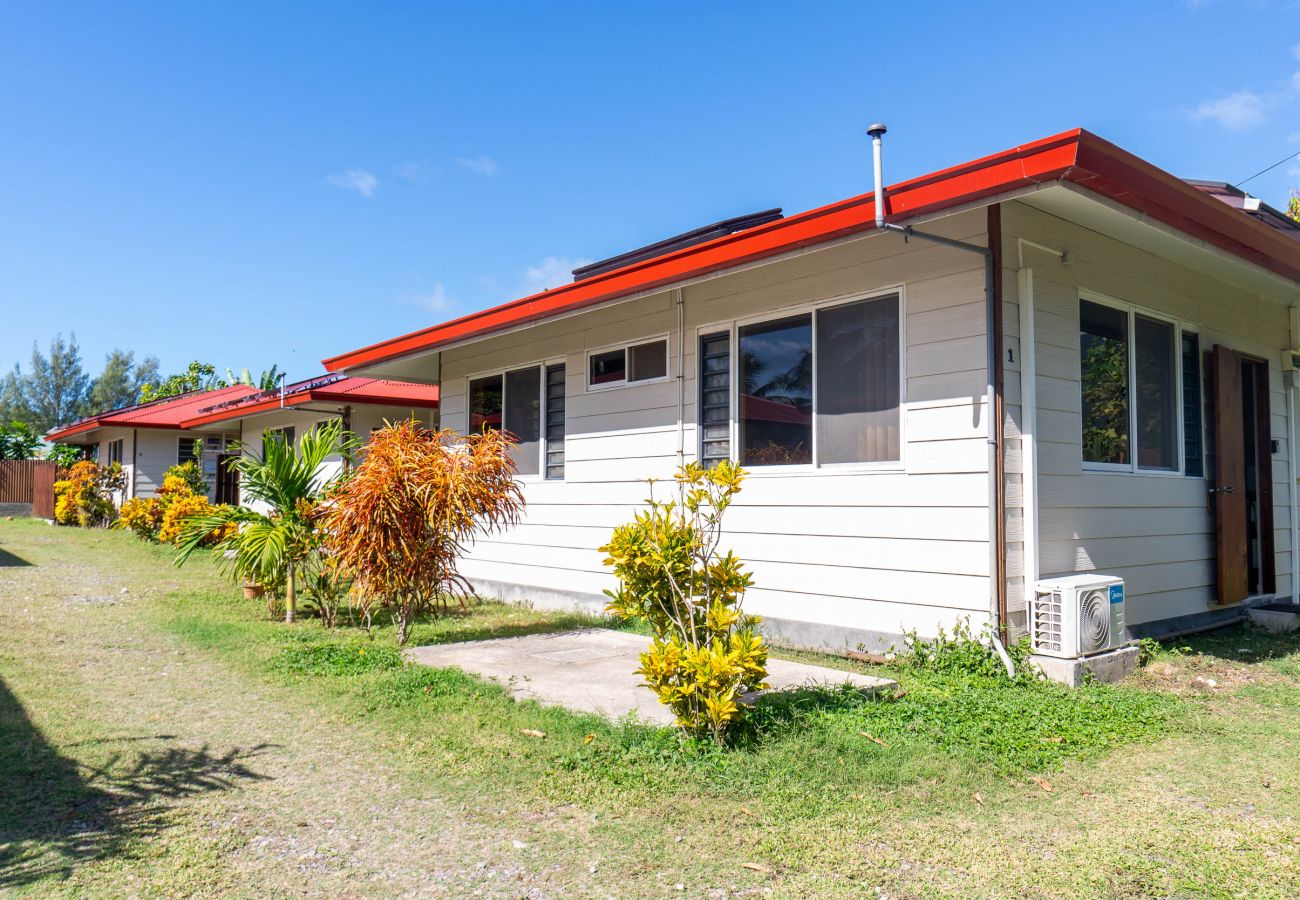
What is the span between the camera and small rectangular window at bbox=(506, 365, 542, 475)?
9.38 metres

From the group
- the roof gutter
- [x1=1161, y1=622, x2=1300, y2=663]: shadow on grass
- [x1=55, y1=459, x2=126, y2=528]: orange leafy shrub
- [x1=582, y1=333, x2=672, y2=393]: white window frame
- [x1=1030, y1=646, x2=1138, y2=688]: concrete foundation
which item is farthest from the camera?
[x1=55, y1=459, x2=126, y2=528]: orange leafy shrub

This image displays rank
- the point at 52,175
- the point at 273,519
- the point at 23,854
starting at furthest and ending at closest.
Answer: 1. the point at 52,175
2. the point at 273,519
3. the point at 23,854

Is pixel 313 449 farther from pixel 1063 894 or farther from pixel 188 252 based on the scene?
pixel 188 252

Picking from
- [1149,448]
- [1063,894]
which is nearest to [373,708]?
[1063,894]

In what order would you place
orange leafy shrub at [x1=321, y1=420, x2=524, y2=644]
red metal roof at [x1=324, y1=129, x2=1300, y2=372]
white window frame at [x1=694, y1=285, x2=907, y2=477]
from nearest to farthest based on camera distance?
red metal roof at [x1=324, y1=129, x2=1300, y2=372] < white window frame at [x1=694, y1=285, x2=907, y2=477] < orange leafy shrub at [x1=321, y1=420, x2=524, y2=644]

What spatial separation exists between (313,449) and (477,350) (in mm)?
2594

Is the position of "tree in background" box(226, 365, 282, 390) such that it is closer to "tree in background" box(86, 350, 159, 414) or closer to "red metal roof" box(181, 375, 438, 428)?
"red metal roof" box(181, 375, 438, 428)

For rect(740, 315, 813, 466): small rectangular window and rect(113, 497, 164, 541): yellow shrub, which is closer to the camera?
rect(740, 315, 813, 466): small rectangular window

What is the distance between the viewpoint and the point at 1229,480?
23.9 ft

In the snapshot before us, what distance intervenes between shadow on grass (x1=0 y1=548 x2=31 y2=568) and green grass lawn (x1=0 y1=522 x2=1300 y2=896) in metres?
7.39

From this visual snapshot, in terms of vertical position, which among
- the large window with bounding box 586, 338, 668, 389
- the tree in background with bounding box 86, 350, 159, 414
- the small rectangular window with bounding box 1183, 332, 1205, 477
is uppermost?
the tree in background with bounding box 86, 350, 159, 414

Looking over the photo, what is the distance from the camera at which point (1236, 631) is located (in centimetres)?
721

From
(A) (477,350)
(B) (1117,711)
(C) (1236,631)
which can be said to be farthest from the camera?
(A) (477,350)

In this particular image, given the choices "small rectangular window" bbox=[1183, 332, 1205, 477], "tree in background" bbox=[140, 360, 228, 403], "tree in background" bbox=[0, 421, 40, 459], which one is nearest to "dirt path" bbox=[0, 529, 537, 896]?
"small rectangular window" bbox=[1183, 332, 1205, 477]
